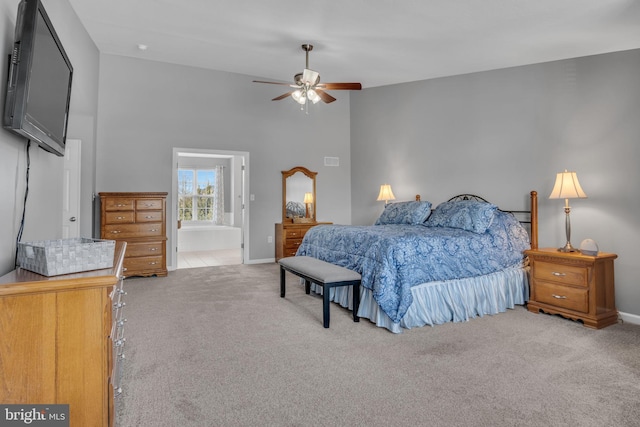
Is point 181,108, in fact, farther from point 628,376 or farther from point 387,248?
point 628,376

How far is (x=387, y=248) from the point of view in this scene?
3074mm

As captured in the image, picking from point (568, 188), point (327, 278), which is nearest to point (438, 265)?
point (327, 278)

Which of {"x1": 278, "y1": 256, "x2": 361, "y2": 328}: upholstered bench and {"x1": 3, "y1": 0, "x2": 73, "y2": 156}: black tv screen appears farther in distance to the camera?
{"x1": 278, "y1": 256, "x2": 361, "y2": 328}: upholstered bench

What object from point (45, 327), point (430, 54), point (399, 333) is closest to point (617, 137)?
point (430, 54)

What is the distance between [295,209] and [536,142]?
12.9 feet

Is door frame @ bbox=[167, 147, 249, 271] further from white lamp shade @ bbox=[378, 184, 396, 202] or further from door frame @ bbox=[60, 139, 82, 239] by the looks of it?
white lamp shade @ bbox=[378, 184, 396, 202]

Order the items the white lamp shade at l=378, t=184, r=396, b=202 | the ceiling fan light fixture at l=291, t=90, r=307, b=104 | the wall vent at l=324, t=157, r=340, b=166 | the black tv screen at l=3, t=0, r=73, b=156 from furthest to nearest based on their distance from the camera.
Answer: the wall vent at l=324, t=157, r=340, b=166 → the white lamp shade at l=378, t=184, r=396, b=202 → the ceiling fan light fixture at l=291, t=90, r=307, b=104 → the black tv screen at l=3, t=0, r=73, b=156

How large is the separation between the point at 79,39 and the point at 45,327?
4148 millimetres

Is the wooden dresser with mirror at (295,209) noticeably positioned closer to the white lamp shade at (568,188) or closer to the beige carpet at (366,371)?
the beige carpet at (366,371)

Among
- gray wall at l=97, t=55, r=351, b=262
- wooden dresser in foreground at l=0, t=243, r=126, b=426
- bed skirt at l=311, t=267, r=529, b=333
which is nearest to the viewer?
wooden dresser in foreground at l=0, t=243, r=126, b=426

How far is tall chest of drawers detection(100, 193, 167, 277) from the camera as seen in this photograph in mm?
4828

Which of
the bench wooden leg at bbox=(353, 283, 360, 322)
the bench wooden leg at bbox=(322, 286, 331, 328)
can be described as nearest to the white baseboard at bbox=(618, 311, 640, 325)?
the bench wooden leg at bbox=(353, 283, 360, 322)

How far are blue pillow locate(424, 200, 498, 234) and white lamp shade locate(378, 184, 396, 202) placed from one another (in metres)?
1.34

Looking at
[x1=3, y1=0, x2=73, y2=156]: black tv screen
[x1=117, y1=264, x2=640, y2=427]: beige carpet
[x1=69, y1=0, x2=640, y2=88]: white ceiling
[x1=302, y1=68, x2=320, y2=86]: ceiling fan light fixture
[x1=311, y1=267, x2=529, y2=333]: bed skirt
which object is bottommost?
[x1=117, y1=264, x2=640, y2=427]: beige carpet
